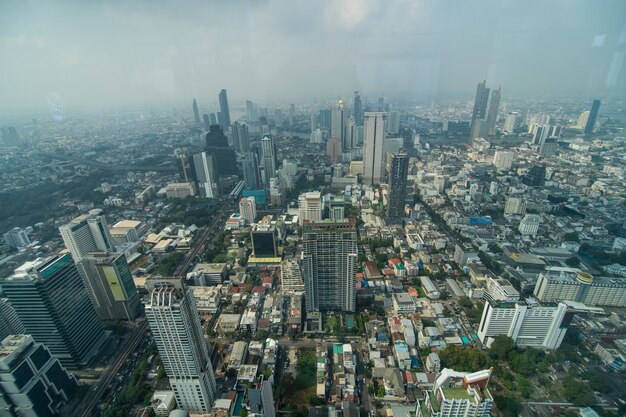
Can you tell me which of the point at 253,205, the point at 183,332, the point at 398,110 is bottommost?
the point at 253,205

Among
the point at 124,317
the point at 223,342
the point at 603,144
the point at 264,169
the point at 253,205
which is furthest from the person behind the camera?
the point at 264,169

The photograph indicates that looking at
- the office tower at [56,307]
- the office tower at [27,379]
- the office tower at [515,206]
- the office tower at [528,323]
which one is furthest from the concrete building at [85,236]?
the office tower at [515,206]

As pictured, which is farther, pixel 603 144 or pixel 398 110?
pixel 398 110

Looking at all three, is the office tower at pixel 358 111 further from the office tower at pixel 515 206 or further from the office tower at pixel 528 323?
the office tower at pixel 528 323

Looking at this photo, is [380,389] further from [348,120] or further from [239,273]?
[348,120]

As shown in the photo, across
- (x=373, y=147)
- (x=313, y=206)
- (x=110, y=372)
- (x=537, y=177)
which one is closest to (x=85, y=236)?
(x=110, y=372)

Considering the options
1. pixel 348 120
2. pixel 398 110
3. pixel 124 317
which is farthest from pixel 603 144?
pixel 124 317

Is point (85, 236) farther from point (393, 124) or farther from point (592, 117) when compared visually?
point (393, 124)
